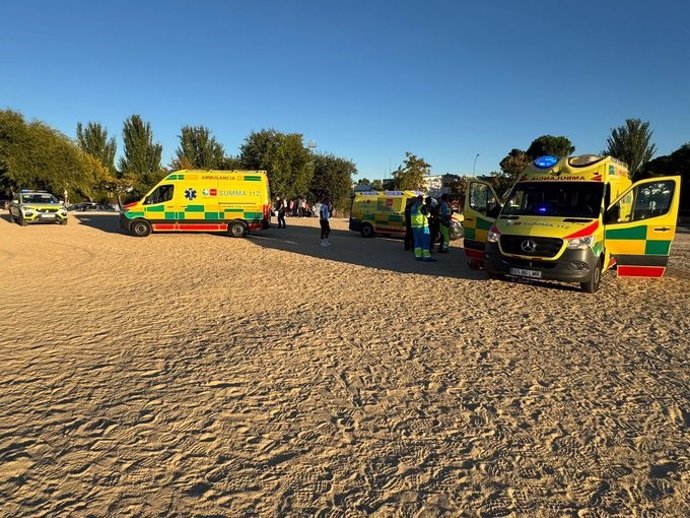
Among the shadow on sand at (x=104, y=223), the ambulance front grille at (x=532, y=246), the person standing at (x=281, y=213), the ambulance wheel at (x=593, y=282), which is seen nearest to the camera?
the ambulance front grille at (x=532, y=246)

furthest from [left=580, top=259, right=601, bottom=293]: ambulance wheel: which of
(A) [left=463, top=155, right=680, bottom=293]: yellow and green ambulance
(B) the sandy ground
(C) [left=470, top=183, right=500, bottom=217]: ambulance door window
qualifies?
(C) [left=470, top=183, right=500, bottom=217]: ambulance door window

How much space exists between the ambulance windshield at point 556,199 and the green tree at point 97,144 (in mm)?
66156

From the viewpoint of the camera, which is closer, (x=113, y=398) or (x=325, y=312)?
(x=113, y=398)

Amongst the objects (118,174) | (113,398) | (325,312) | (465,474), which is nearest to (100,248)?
(325,312)

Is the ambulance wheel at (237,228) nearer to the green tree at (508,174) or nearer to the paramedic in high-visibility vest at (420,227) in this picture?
the paramedic in high-visibility vest at (420,227)

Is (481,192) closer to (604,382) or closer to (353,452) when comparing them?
(604,382)

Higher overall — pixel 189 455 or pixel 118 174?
pixel 118 174

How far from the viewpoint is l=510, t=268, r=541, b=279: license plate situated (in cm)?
776

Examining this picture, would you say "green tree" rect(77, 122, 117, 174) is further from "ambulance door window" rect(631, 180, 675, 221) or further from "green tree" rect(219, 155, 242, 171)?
"ambulance door window" rect(631, 180, 675, 221)

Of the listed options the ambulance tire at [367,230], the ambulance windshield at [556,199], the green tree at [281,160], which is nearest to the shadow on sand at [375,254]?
the ambulance tire at [367,230]

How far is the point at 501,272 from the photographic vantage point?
8.20m

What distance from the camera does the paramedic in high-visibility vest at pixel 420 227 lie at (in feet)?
38.0

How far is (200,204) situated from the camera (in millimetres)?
16828

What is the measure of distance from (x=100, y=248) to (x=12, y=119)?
26.0m
